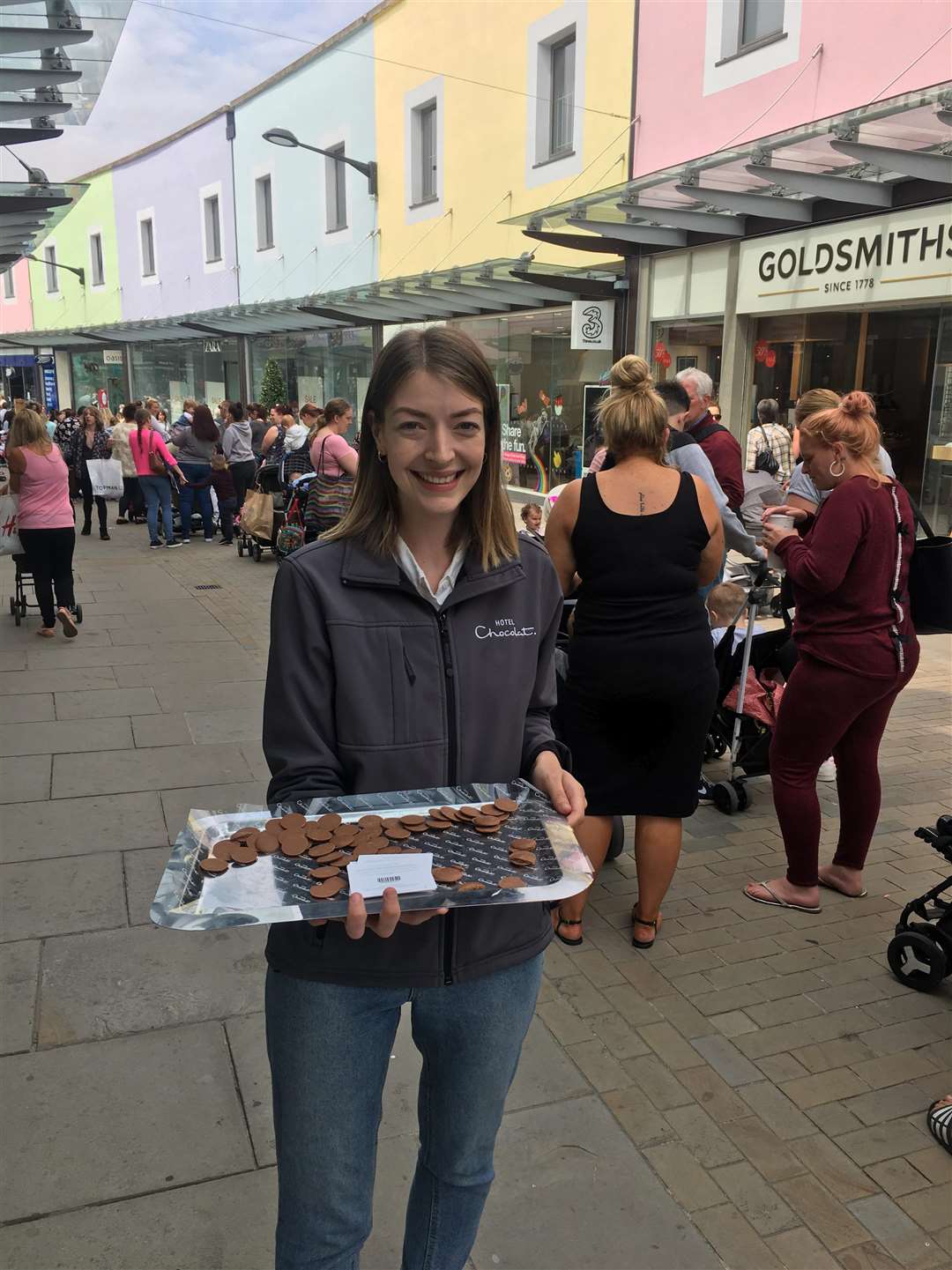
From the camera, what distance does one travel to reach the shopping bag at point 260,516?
12.7 meters

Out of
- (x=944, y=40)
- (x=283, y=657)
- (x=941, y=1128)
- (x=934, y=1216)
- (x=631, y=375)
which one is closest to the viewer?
(x=283, y=657)

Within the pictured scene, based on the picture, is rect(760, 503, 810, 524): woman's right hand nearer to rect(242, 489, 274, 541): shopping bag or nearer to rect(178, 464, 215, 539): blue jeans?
rect(242, 489, 274, 541): shopping bag

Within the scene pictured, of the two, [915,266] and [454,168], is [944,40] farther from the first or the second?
[454,168]

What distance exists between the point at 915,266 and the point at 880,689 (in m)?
7.71

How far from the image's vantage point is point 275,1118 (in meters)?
1.78

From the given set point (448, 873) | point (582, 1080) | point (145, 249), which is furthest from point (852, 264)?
point (145, 249)

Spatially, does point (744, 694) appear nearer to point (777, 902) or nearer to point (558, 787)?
point (777, 902)

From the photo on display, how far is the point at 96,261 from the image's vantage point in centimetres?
3688

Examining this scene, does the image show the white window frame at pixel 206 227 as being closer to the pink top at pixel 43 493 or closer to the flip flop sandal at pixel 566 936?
the pink top at pixel 43 493

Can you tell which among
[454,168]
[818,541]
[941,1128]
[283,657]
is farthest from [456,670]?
[454,168]

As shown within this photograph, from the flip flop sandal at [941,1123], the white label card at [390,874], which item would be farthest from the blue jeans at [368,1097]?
the flip flop sandal at [941,1123]

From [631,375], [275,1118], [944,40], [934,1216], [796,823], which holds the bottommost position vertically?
[934,1216]

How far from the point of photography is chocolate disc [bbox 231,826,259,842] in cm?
166

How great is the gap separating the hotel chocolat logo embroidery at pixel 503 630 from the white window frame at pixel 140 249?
113ft
